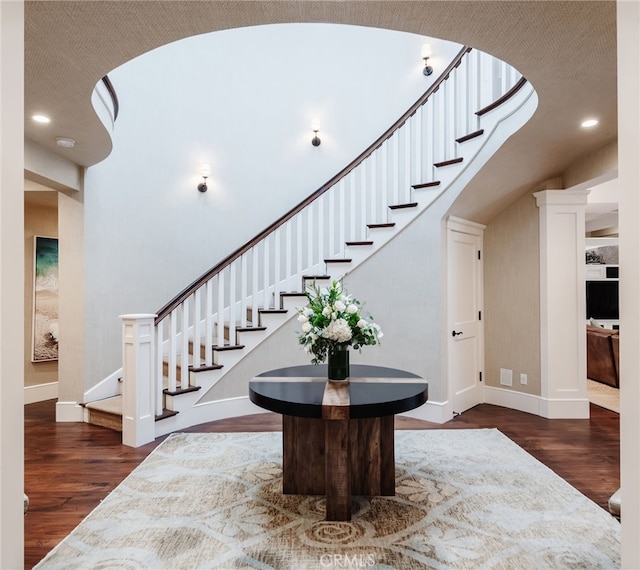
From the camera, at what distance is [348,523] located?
2.20 m

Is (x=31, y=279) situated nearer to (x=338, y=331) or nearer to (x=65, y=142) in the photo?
(x=65, y=142)

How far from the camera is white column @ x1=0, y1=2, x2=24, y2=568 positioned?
88cm

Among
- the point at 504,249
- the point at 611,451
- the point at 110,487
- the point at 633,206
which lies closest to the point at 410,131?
the point at 504,249

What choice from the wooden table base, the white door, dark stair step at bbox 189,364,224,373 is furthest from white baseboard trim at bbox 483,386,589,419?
dark stair step at bbox 189,364,224,373

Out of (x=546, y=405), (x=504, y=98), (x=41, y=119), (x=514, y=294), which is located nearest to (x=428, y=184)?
(x=504, y=98)

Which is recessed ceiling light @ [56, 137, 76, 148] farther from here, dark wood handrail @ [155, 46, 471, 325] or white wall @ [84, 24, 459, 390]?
dark wood handrail @ [155, 46, 471, 325]

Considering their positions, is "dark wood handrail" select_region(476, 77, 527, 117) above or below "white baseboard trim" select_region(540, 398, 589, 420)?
above

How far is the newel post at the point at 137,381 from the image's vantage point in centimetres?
337

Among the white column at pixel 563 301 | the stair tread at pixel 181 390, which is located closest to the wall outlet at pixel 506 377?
the white column at pixel 563 301

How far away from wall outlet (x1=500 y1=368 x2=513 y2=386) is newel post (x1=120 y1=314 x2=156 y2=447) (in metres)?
3.61

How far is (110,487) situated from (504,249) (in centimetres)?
423

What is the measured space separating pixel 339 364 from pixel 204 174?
346cm

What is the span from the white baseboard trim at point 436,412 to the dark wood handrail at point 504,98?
104 inches

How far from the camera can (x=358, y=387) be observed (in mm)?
2475
